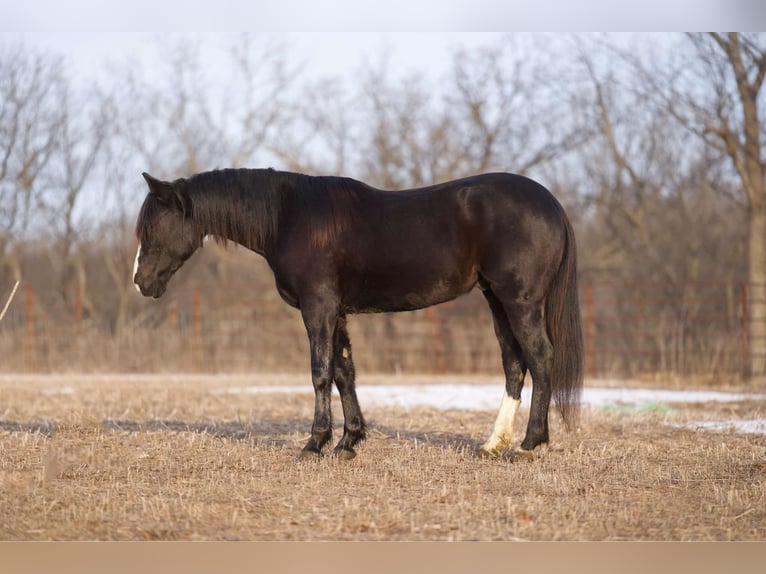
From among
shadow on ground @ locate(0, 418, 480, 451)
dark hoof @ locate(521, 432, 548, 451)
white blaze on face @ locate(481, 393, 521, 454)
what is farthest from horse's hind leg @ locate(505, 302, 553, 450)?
shadow on ground @ locate(0, 418, 480, 451)

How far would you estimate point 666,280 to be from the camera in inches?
927

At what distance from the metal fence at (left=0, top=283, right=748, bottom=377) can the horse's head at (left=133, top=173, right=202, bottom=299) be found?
13080 mm

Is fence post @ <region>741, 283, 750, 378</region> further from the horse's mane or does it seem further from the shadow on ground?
the horse's mane

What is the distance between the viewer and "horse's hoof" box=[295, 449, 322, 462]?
269 inches

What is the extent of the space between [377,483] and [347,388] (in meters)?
1.33

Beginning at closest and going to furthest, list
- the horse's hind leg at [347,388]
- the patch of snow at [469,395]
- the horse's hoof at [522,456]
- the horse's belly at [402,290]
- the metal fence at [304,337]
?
the horse's hoof at [522,456]
the horse's belly at [402,290]
the horse's hind leg at [347,388]
the patch of snow at [469,395]
the metal fence at [304,337]

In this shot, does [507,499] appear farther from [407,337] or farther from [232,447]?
[407,337]

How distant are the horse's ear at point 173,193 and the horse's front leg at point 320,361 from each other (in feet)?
4.10

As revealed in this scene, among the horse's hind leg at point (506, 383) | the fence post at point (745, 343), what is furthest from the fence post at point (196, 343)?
the horse's hind leg at point (506, 383)

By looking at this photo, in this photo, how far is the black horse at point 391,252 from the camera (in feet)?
22.4

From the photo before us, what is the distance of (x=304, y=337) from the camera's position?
22688mm

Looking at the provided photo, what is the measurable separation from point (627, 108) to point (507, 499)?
22.2m

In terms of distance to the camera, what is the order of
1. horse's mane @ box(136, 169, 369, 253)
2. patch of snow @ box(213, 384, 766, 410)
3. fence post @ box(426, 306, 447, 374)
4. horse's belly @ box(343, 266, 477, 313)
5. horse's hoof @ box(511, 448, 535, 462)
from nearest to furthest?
horse's hoof @ box(511, 448, 535, 462)
horse's belly @ box(343, 266, 477, 313)
horse's mane @ box(136, 169, 369, 253)
patch of snow @ box(213, 384, 766, 410)
fence post @ box(426, 306, 447, 374)

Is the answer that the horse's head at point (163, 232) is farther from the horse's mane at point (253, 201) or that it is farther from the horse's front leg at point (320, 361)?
the horse's front leg at point (320, 361)
